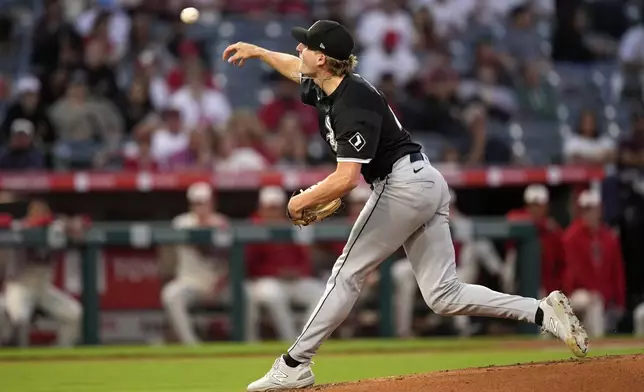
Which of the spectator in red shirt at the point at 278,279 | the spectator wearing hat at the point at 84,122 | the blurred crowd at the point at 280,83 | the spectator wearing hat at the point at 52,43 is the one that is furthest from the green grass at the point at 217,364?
the spectator wearing hat at the point at 52,43

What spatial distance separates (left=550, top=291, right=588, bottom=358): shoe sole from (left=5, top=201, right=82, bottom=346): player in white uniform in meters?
5.28

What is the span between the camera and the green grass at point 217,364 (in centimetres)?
682

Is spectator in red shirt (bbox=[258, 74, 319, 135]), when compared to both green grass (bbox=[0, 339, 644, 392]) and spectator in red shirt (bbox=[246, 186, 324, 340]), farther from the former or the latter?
green grass (bbox=[0, 339, 644, 392])

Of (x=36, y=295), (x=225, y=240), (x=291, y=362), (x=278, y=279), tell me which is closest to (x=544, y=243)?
(x=278, y=279)

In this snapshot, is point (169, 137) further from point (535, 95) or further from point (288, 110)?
point (535, 95)

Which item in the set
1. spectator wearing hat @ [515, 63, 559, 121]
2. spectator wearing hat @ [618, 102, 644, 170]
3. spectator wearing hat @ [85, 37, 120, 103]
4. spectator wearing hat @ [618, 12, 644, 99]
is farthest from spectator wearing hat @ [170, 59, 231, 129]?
spectator wearing hat @ [618, 12, 644, 99]

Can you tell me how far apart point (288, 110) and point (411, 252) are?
22.6 feet

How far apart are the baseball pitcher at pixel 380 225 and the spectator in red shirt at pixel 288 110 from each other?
6.59 meters

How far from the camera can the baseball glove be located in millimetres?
5336

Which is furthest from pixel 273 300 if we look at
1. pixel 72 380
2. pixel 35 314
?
pixel 72 380

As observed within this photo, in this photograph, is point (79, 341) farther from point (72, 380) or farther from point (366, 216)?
point (366, 216)

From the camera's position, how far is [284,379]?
5.56 metres

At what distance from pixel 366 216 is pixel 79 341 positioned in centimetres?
499

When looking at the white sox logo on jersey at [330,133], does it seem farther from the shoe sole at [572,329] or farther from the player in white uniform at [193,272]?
the player in white uniform at [193,272]
